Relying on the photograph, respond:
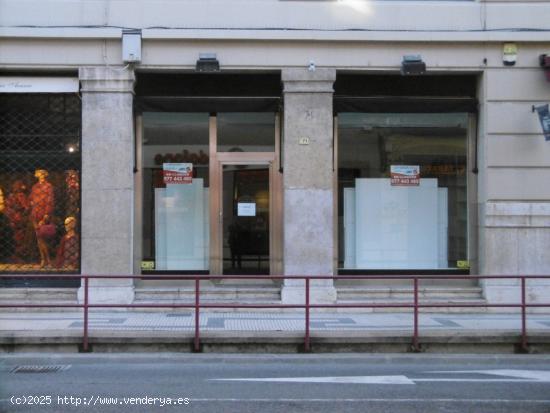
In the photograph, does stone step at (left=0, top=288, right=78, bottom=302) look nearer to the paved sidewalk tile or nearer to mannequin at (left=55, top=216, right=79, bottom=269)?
mannequin at (left=55, top=216, right=79, bottom=269)

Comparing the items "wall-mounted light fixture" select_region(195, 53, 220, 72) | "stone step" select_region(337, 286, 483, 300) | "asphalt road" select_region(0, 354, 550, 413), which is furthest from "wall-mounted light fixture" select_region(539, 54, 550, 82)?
"wall-mounted light fixture" select_region(195, 53, 220, 72)

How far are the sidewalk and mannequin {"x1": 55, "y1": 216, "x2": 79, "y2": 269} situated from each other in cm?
172

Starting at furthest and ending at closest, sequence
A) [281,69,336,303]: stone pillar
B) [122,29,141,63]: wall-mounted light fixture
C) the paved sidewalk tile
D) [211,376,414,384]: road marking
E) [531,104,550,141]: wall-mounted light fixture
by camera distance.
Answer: [281,69,336,303]: stone pillar, [122,29,141,63]: wall-mounted light fixture, [531,104,550,141]: wall-mounted light fixture, the paved sidewalk tile, [211,376,414,384]: road marking

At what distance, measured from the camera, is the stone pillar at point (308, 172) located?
1366cm

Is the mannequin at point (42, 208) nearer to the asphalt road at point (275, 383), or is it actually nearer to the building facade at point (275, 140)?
the building facade at point (275, 140)

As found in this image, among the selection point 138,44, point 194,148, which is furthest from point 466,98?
point 138,44

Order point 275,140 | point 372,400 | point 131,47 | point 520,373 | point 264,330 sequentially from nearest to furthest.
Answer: point 372,400, point 520,373, point 264,330, point 131,47, point 275,140

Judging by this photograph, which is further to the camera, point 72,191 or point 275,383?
point 72,191

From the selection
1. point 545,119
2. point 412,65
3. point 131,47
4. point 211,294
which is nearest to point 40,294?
point 211,294

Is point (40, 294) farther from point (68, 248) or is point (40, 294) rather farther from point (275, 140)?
point (275, 140)

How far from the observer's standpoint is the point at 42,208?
47.0 ft

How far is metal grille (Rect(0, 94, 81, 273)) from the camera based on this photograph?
14.2 m

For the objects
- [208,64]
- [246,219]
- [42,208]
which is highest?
[208,64]

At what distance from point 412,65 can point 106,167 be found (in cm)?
613
